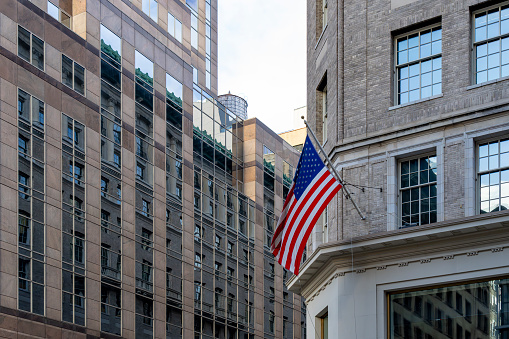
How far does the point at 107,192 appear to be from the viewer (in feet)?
180

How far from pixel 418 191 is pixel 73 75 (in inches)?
1230

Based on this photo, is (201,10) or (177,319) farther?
(201,10)

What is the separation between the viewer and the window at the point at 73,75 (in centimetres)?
5291

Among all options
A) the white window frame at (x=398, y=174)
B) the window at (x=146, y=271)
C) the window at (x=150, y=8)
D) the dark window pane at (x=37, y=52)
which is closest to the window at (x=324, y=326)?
the white window frame at (x=398, y=174)

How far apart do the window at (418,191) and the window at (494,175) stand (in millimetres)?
1401

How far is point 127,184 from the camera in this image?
186 feet

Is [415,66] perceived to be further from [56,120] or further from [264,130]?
[264,130]

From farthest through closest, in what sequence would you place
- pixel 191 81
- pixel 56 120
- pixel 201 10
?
pixel 201 10
pixel 191 81
pixel 56 120

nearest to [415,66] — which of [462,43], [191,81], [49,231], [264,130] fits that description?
[462,43]

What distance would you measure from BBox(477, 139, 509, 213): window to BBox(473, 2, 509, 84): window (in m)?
2.02

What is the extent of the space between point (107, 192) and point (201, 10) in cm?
2592

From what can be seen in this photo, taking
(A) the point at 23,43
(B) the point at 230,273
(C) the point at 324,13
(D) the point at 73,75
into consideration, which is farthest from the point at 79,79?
(C) the point at 324,13

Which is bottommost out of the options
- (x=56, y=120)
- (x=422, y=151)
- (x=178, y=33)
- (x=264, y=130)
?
(x=422, y=151)

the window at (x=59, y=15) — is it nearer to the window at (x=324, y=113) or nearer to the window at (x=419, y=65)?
the window at (x=324, y=113)
